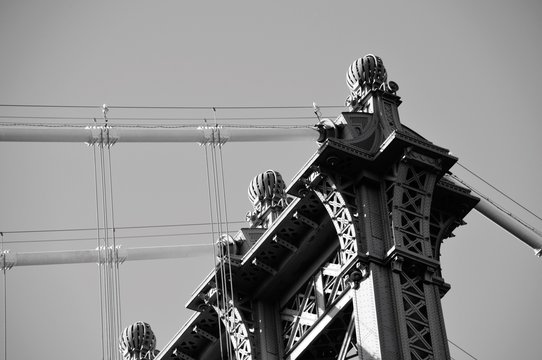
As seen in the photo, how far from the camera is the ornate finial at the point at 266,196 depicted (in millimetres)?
44844

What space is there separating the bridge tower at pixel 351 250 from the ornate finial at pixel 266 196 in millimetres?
42

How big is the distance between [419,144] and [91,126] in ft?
45.4

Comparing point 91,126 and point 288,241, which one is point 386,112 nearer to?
point 288,241

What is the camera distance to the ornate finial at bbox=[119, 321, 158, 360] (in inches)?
1916

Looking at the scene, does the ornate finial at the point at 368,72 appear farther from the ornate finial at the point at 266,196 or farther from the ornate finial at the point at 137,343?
the ornate finial at the point at 137,343

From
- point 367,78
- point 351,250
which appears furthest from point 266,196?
point 351,250

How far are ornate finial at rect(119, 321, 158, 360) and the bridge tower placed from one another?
410 cm

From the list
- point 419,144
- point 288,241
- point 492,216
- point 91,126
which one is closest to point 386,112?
point 419,144

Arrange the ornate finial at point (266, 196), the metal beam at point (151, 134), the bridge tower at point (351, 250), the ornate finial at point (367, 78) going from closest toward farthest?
the bridge tower at point (351, 250)
the ornate finial at point (367, 78)
the ornate finial at point (266, 196)
the metal beam at point (151, 134)

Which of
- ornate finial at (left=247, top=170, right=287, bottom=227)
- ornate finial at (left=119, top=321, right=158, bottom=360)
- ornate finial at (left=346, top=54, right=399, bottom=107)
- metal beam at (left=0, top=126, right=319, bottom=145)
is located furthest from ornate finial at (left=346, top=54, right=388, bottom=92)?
ornate finial at (left=119, top=321, right=158, bottom=360)

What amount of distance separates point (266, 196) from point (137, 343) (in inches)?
287

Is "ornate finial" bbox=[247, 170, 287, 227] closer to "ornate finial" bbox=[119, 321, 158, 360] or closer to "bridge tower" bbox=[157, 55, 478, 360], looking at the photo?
"bridge tower" bbox=[157, 55, 478, 360]

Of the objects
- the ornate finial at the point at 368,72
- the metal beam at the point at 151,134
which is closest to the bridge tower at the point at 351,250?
the ornate finial at the point at 368,72

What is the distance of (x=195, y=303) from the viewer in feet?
148
